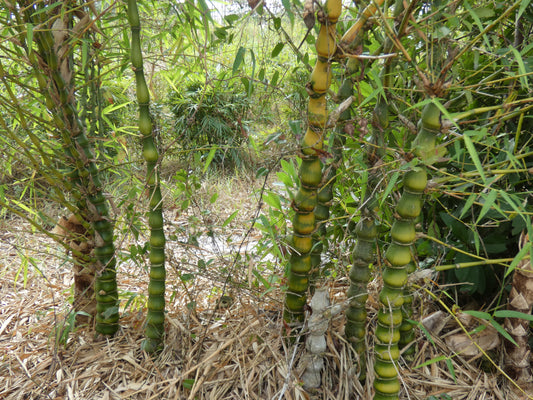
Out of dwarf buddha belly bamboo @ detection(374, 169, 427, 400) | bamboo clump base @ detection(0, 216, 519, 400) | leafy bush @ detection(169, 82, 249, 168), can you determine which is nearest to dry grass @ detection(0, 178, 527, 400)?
bamboo clump base @ detection(0, 216, 519, 400)

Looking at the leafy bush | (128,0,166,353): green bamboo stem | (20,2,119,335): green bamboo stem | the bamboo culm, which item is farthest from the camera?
the leafy bush

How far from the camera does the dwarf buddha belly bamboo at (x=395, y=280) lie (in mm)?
771

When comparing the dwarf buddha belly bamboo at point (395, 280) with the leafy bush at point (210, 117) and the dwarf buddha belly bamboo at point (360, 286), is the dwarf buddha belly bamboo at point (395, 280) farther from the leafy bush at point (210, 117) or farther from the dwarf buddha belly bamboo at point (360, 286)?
the leafy bush at point (210, 117)

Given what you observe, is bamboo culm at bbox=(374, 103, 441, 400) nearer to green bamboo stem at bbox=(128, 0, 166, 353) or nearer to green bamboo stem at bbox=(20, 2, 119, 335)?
green bamboo stem at bbox=(128, 0, 166, 353)

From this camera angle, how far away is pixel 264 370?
108 cm

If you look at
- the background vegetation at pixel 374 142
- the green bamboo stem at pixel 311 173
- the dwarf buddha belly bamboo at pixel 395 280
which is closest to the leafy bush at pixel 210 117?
the background vegetation at pixel 374 142

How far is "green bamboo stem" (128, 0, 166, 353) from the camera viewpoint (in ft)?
3.04

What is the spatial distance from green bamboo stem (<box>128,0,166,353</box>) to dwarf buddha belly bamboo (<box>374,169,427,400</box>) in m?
0.60

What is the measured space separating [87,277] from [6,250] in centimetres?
147

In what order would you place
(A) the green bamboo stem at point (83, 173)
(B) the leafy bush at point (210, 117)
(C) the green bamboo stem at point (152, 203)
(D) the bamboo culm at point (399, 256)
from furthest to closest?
(B) the leafy bush at point (210, 117)
(A) the green bamboo stem at point (83, 173)
(C) the green bamboo stem at point (152, 203)
(D) the bamboo culm at point (399, 256)

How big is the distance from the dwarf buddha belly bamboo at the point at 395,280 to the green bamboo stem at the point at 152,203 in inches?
23.6

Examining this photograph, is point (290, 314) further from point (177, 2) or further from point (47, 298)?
point (47, 298)

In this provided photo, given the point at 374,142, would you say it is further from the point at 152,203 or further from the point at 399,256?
the point at 152,203

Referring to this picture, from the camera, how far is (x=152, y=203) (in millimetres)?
1045
